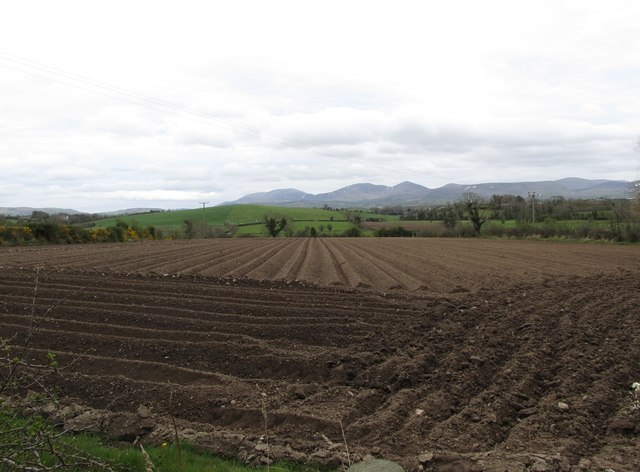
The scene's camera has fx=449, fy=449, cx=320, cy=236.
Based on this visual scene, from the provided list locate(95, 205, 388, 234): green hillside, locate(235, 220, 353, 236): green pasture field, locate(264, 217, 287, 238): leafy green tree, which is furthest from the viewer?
locate(95, 205, 388, 234): green hillside

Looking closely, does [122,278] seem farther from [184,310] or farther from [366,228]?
[366,228]

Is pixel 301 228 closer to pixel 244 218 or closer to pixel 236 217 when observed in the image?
pixel 244 218

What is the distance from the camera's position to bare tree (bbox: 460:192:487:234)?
7406cm

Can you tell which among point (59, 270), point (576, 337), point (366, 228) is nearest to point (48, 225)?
point (59, 270)

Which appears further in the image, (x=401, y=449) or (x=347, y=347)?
(x=347, y=347)

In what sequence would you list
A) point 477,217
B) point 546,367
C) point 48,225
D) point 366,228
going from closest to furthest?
point 546,367, point 48,225, point 477,217, point 366,228

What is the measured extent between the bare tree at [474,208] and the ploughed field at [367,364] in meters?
58.6

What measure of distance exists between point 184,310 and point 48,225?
44.7 metres

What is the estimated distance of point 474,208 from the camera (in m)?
75.8

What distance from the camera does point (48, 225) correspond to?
161 feet

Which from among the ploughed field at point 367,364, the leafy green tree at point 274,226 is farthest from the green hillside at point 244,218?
the ploughed field at point 367,364

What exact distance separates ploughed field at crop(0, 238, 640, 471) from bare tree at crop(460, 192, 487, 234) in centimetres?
5857

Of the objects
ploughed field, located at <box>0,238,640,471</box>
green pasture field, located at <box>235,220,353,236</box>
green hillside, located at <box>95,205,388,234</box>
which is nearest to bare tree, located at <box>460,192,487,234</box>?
green pasture field, located at <box>235,220,353,236</box>

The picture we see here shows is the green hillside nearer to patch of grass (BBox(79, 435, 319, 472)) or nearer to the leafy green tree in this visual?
the leafy green tree
